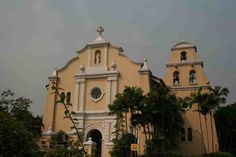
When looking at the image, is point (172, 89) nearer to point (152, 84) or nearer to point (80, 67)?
point (152, 84)

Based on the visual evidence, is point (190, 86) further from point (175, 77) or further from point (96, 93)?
point (96, 93)

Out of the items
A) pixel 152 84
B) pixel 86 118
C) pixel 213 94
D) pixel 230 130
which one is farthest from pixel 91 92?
pixel 230 130

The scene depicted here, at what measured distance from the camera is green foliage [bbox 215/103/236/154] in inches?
1774

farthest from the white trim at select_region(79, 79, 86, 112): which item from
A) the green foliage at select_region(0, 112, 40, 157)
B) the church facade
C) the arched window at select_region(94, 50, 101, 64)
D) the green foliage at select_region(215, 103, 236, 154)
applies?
the green foliage at select_region(0, 112, 40, 157)

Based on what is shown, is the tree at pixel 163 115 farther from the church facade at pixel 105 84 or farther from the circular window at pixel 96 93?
the circular window at pixel 96 93

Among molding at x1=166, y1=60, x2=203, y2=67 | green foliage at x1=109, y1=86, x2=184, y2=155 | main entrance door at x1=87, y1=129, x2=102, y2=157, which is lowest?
main entrance door at x1=87, y1=129, x2=102, y2=157

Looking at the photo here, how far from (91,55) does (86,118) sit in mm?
7159

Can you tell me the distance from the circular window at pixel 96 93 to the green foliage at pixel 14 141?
27.2m

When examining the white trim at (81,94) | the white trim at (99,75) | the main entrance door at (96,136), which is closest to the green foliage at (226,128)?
the main entrance door at (96,136)

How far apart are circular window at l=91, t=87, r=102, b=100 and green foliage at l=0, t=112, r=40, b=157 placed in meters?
27.2

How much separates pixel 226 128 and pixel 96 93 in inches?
792

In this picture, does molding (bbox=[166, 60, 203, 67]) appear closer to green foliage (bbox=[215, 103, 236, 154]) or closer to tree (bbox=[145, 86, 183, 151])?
tree (bbox=[145, 86, 183, 151])

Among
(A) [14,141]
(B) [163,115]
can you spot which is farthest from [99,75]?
(A) [14,141]

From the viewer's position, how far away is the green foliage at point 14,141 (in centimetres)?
760
